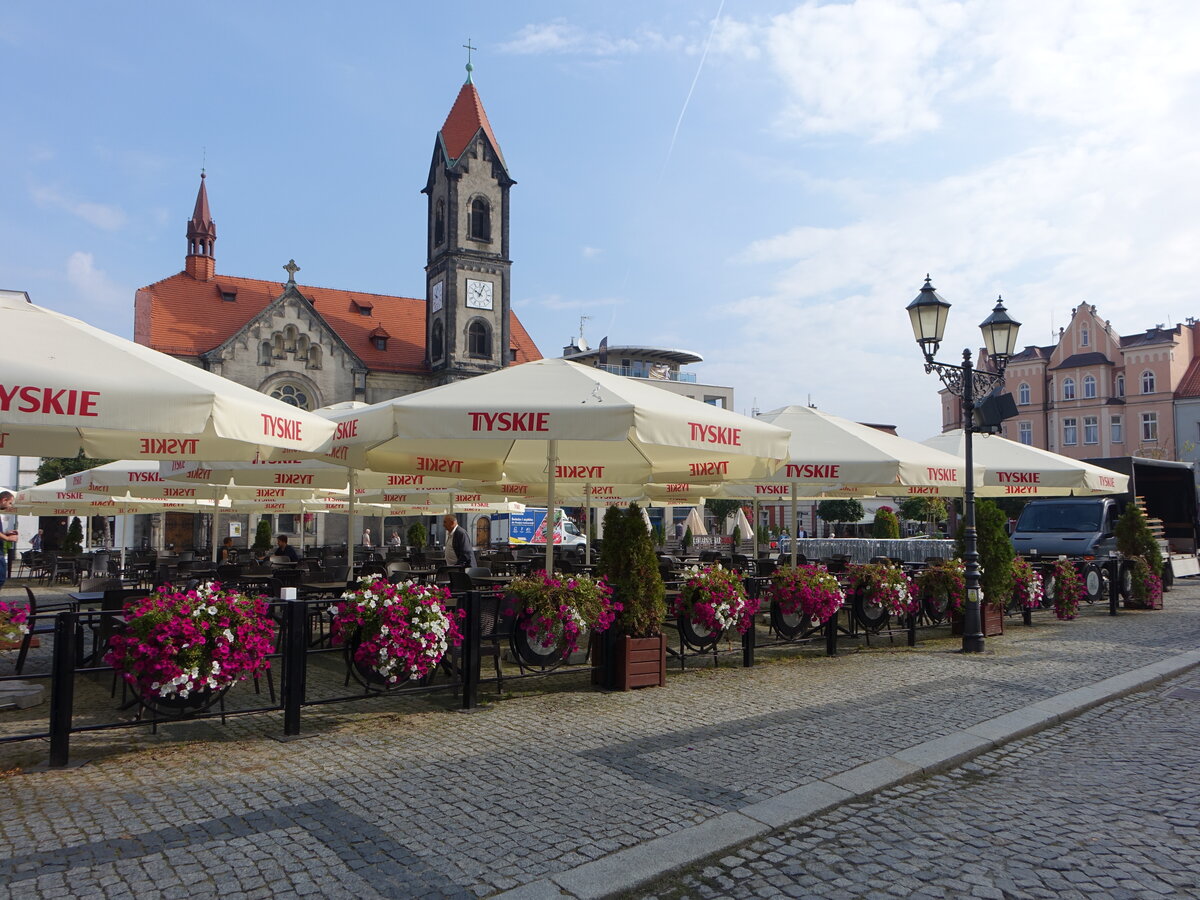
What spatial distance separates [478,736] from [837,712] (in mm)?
3066

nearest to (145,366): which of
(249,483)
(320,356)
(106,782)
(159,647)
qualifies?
(159,647)

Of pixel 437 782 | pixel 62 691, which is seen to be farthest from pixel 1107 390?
pixel 62 691

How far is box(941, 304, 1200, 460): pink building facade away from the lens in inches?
2424

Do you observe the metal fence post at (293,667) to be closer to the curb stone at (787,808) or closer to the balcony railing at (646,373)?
the curb stone at (787,808)

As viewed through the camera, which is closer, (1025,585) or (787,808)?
(787,808)

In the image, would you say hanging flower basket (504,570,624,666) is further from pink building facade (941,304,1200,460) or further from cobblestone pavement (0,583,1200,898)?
pink building facade (941,304,1200,460)

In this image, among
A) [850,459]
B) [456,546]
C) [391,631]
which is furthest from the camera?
[456,546]

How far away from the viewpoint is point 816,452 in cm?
1129

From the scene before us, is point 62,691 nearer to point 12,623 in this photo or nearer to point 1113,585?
point 12,623

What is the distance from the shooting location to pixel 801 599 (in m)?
10.1

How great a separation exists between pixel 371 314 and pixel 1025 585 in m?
52.5

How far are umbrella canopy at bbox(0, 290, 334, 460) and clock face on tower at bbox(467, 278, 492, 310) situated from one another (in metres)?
48.6

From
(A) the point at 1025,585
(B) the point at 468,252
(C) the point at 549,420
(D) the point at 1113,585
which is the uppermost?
(B) the point at 468,252

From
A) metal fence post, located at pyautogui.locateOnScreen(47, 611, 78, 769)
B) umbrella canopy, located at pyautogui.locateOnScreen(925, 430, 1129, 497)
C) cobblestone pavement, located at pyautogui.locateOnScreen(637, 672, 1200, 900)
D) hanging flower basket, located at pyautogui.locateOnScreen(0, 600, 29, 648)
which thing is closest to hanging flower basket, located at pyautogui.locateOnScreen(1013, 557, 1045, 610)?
umbrella canopy, located at pyautogui.locateOnScreen(925, 430, 1129, 497)
